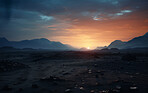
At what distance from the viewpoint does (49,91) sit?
7582mm

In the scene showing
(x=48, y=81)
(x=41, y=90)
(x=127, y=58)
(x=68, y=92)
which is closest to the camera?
(x=68, y=92)

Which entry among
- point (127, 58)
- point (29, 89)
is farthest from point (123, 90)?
point (127, 58)

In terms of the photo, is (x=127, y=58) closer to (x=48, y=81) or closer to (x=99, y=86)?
(x=99, y=86)

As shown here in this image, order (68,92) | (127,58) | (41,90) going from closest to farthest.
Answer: (68,92) < (41,90) < (127,58)

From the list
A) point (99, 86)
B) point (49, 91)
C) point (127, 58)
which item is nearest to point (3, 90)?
point (49, 91)

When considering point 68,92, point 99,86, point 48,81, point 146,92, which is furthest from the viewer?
point 48,81

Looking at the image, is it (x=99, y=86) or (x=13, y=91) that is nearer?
(x=13, y=91)

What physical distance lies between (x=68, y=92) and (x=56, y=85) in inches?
72.8

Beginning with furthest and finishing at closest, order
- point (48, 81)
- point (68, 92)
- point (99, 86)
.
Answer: point (48, 81), point (99, 86), point (68, 92)

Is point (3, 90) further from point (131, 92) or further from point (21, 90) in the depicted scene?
point (131, 92)

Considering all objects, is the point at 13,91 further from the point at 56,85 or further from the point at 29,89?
the point at 56,85

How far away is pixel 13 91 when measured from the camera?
7.66 metres

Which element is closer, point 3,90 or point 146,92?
point 146,92

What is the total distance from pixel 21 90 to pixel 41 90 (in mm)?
1451
